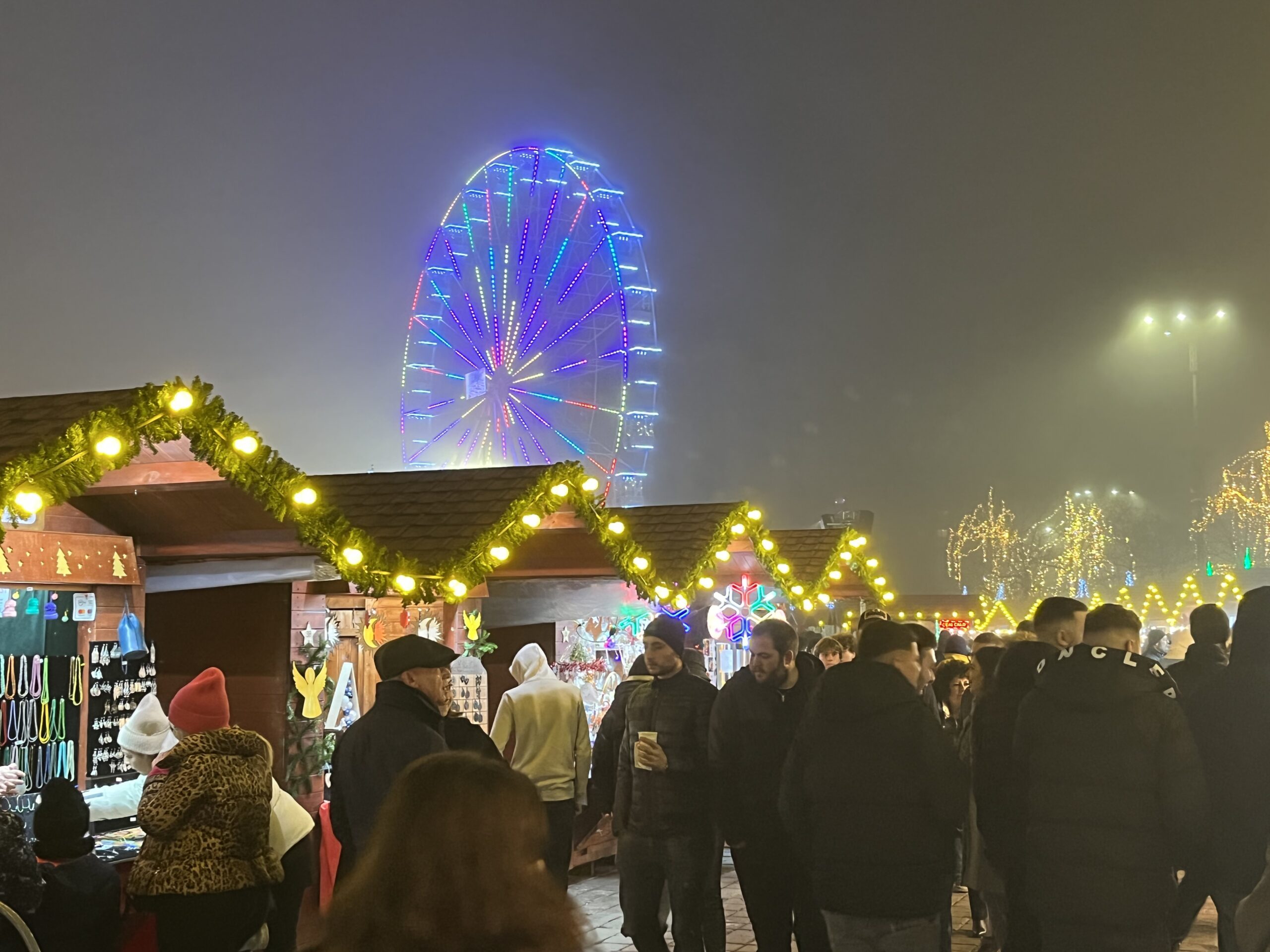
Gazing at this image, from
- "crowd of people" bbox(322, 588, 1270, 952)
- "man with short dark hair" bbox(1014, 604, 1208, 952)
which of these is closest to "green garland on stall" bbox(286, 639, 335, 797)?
"crowd of people" bbox(322, 588, 1270, 952)

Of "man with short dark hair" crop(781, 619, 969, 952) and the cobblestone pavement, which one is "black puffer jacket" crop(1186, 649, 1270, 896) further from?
the cobblestone pavement

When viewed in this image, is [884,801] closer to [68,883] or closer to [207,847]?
[207,847]

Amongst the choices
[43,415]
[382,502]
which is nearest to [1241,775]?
[43,415]

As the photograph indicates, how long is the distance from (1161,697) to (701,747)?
2.26 meters

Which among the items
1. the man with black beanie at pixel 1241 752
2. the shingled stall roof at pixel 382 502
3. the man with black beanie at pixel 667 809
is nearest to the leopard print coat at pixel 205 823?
the shingled stall roof at pixel 382 502

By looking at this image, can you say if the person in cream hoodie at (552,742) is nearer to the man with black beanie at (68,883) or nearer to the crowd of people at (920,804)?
the crowd of people at (920,804)

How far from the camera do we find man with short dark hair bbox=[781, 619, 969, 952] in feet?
12.3

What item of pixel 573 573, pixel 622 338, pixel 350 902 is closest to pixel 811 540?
pixel 573 573

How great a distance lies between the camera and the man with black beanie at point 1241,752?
168 inches

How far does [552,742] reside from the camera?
20.5ft

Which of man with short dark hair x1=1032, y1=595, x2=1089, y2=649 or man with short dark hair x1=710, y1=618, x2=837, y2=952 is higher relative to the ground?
man with short dark hair x1=1032, y1=595, x2=1089, y2=649

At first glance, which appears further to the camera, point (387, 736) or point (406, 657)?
point (406, 657)

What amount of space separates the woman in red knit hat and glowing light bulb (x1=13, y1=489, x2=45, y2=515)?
1.23 metres

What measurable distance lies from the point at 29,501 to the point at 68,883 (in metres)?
1.47
